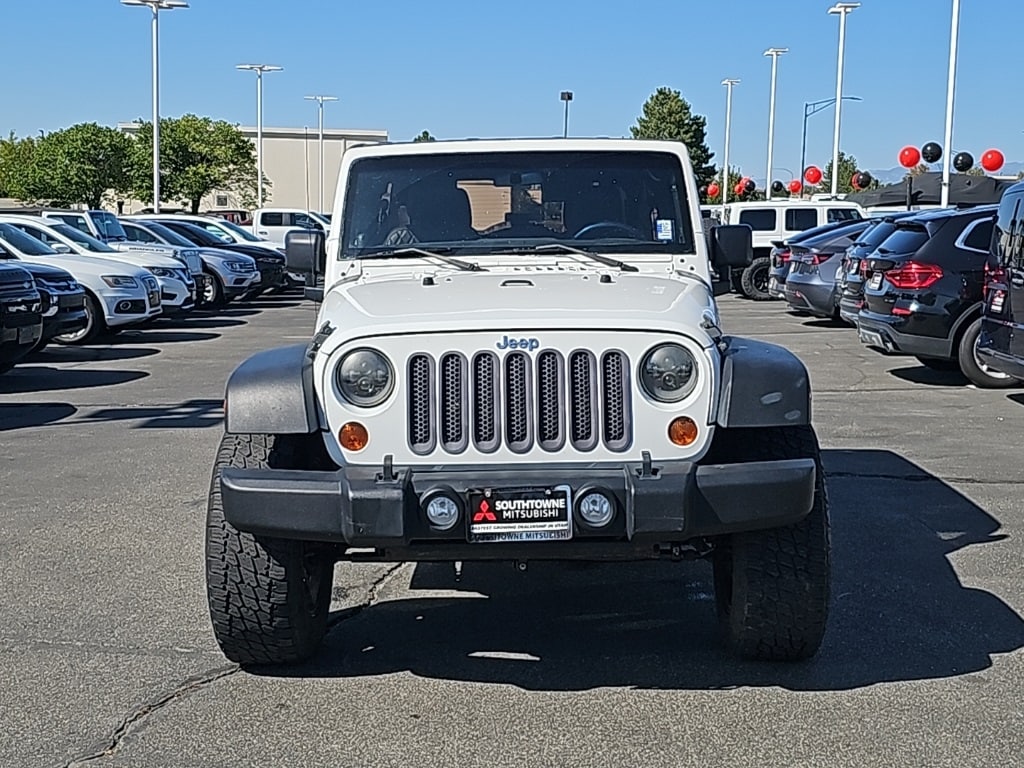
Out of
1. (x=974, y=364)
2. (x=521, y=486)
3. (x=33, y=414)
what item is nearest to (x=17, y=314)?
(x=33, y=414)

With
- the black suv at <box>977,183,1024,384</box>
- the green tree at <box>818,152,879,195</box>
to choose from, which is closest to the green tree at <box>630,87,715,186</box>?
the green tree at <box>818,152,879,195</box>

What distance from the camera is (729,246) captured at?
6176 mm

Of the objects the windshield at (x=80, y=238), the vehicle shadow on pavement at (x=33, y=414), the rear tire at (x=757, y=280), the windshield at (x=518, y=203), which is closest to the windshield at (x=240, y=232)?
the windshield at (x=80, y=238)

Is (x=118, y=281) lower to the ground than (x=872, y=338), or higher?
higher

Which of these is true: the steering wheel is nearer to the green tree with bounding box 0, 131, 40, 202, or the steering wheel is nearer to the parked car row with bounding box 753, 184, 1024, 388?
Result: the parked car row with bounding box 753, 184, 1024, 388

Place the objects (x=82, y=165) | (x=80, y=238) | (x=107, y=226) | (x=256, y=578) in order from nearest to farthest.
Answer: (x=256, y=578) → (x=80, y=238) → (x=107, y=226) → (x=82, y=165)

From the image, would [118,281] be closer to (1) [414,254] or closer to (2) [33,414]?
(2) [33,414]

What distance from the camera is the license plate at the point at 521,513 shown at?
426cm

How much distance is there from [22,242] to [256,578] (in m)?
13.8

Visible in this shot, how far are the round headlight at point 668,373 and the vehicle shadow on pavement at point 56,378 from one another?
946 cm

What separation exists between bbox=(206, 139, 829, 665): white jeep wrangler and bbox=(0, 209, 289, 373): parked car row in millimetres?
8257

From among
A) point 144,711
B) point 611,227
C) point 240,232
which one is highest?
point 611,227

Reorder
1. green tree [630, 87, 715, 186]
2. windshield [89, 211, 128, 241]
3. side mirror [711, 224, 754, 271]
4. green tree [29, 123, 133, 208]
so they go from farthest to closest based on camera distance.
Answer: green tree [630, 87, 715, 186], green tree [29, 123, 133, 208], windshield [89, 211, 128, 241], side mirror [711, 224, 754, 271]

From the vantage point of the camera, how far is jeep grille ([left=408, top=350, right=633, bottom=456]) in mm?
4418
